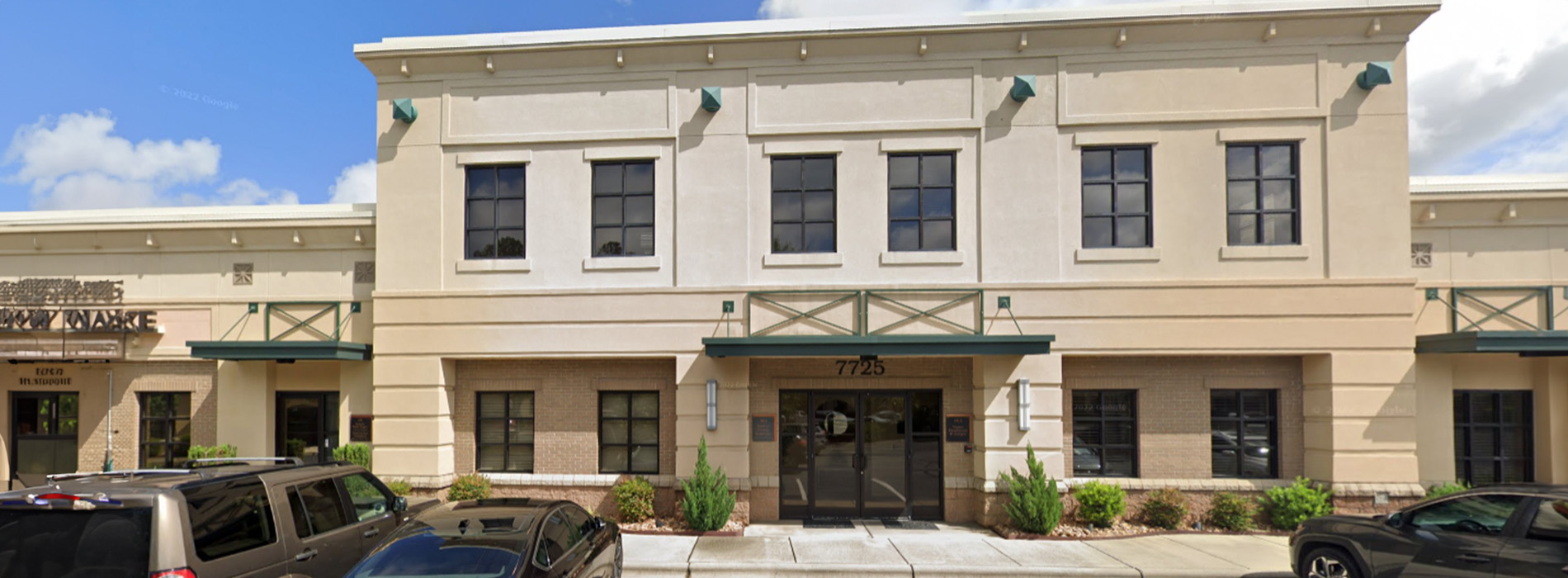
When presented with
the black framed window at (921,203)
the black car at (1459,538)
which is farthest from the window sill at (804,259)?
the black car at (1459,538)

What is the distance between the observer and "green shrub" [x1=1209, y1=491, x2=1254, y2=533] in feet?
41.7

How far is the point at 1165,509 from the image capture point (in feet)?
42.3

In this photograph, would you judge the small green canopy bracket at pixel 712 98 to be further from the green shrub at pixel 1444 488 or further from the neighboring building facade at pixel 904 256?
the green shrub at pixel 1444 488

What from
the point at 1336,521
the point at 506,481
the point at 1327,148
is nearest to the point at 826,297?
the point at 506,481

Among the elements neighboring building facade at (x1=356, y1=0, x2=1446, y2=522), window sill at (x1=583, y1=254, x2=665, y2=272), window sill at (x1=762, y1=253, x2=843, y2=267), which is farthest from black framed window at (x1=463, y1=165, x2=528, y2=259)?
window sill at (x1=762, y1=253, x2=843, y2=267)

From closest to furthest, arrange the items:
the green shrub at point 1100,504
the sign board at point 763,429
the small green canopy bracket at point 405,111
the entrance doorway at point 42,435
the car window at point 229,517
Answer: the car window at point 229,517 < the green shrub at point 1100,504 < the sign board at point 763,429 < the small green canopy bracket at point 405,111 < the entrance doorway at point 42,435

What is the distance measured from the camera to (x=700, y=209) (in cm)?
1369

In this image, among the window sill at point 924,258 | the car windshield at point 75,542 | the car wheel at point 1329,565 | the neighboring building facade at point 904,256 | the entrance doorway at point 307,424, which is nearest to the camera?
the car windshield at point 75,542

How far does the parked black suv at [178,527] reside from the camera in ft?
19.2

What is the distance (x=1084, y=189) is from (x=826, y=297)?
4963 mm

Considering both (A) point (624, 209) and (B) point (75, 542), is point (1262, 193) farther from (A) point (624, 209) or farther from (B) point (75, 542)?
(B) point (75, 542)

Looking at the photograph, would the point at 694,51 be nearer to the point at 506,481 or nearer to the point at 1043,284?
the point at 1043,284

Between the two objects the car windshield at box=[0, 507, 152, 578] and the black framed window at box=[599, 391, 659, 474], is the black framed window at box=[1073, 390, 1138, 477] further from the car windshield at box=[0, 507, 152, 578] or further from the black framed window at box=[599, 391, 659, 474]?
the car windshield at box=[0, 507, 152, 578]

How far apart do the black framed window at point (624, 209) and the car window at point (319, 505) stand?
668 centimetres
